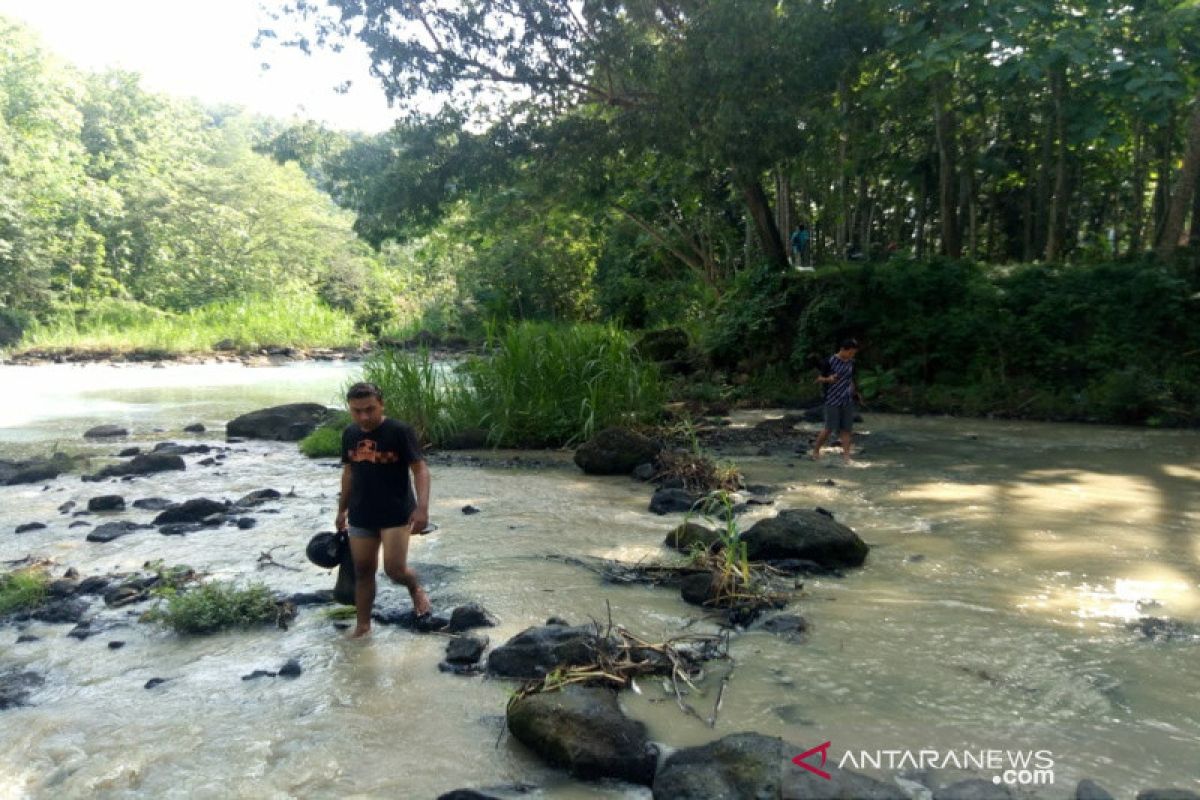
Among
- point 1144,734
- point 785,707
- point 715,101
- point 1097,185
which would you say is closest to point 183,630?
point 785,707

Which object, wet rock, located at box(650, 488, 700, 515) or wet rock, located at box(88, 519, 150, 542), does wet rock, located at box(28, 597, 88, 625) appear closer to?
wet rock, located at box(88, 519, 150, 542)

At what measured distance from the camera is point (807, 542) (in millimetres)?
6699

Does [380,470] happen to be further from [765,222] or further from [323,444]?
[765,222]

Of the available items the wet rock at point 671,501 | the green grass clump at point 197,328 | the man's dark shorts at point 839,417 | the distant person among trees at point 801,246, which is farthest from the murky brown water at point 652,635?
the green grass clump at point 197,328

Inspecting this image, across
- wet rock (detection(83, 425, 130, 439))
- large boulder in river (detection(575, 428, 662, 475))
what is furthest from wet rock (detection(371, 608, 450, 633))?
wet rock (detection(83, 425, 130, 439))

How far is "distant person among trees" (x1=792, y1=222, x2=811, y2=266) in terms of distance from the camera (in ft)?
72.3

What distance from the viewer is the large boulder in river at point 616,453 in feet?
35.3

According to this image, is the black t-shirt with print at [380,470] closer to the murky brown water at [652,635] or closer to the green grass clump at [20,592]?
the murky brown water at [652,635]

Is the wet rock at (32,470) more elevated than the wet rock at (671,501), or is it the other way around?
the wet rock at (671,501)

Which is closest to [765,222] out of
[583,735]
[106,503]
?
[106,503]

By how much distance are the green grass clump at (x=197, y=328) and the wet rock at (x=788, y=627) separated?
30822mm

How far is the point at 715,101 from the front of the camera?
14180mm

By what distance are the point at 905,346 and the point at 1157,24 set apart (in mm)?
6782

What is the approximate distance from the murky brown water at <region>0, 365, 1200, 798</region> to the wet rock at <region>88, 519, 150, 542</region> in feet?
0.45
